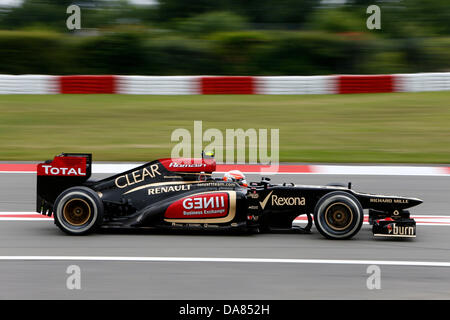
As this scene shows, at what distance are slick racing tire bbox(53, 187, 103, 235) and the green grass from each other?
5.77 meters

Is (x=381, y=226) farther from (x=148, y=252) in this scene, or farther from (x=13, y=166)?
(x=13, y=166)

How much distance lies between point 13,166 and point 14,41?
39.9 feet

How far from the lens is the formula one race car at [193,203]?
739 centimetres

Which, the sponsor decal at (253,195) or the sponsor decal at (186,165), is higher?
→ the sponsor decal at (186,165)

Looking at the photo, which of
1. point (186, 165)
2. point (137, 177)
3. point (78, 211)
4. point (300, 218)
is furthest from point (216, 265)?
point (300, 218)

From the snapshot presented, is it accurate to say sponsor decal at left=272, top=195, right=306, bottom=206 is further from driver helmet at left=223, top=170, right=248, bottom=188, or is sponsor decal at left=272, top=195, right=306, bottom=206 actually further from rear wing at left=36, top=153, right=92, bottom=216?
rear wing at left=36, top=153, right=92, bottom=216

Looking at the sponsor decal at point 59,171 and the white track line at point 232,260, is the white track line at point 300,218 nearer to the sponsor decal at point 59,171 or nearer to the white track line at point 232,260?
the sponsor decal at point 59,171

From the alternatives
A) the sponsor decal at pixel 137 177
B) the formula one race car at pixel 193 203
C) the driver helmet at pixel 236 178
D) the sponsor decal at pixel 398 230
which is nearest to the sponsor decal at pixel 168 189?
the formula one race car at pixel 193 203

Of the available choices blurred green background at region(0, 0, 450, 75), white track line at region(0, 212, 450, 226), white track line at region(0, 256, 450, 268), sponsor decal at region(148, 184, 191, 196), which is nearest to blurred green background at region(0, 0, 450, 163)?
blurred green background at region(0, 0, 450, 75)

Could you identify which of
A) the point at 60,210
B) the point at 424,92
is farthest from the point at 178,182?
the point at 424,92

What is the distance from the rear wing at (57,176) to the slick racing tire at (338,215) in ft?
9.22

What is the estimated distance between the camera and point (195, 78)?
19781 mm

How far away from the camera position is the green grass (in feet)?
46.0
